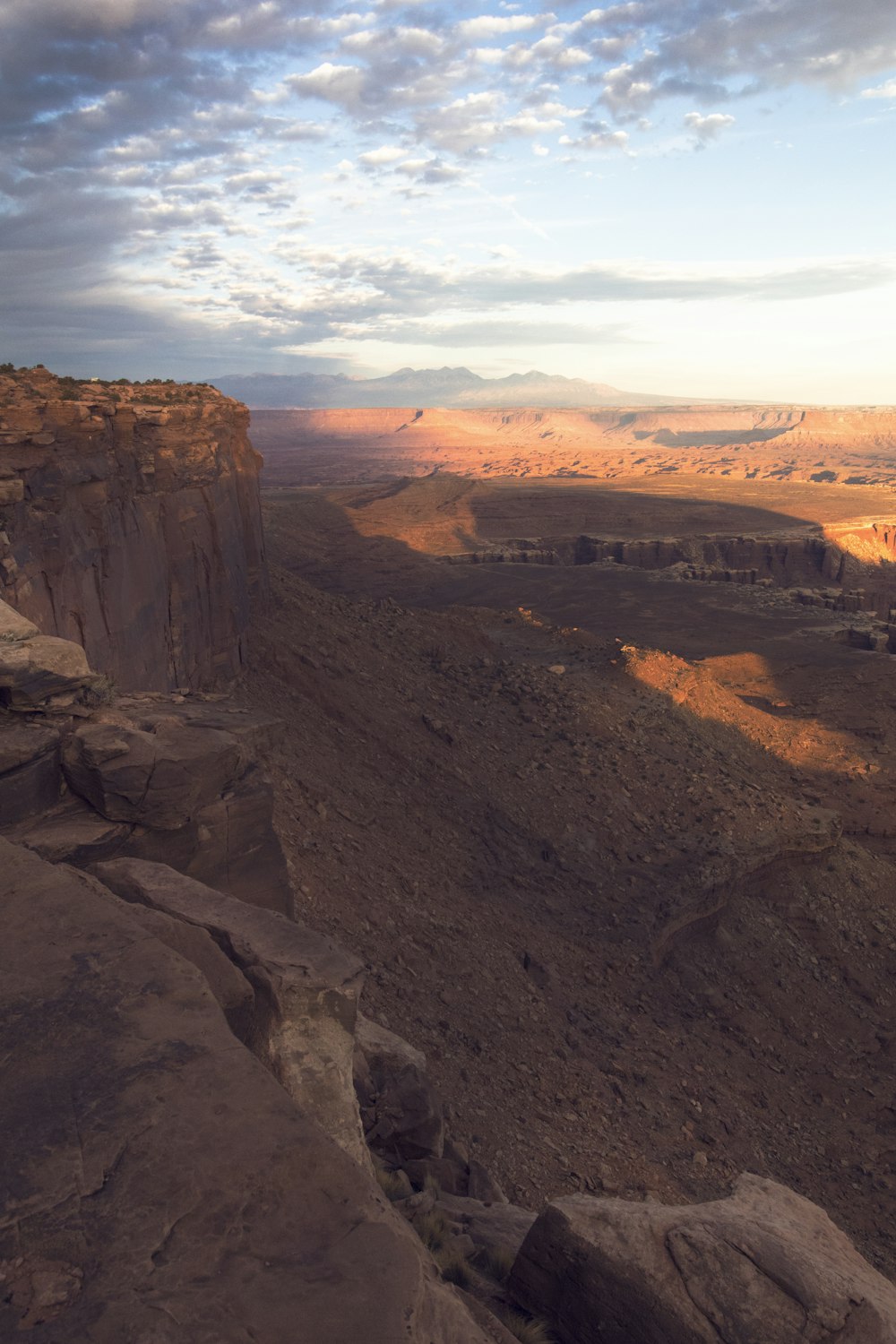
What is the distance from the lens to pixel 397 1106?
725cm

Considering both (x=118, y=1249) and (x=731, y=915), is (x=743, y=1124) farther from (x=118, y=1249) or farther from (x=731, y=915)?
(x=118, y=1249)

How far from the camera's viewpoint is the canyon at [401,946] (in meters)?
3.68

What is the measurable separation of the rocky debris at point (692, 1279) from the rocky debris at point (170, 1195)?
1.49 metres

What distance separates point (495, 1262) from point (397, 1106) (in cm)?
172

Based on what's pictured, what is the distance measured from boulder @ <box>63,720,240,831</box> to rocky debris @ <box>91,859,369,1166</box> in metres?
0.97

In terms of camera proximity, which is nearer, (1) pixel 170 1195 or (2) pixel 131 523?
(1) pixel 170 1195

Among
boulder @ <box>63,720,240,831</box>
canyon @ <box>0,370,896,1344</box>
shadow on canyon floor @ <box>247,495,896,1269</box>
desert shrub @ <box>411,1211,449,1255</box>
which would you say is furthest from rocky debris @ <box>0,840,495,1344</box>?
shadow on canyon floor @ <box>247,495,896,1269</box>

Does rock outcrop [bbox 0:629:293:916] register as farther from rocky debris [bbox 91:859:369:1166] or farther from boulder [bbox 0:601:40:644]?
rocky debris [bbox 91:859:369:1166]

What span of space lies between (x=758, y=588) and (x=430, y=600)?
16.6 meters

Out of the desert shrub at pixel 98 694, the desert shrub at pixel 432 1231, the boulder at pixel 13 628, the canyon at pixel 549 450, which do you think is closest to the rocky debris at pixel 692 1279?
the desert shrub at pixel 432 1231

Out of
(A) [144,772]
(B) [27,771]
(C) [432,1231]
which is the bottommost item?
(C) [432,1231]

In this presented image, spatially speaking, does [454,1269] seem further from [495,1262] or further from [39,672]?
[39,672]

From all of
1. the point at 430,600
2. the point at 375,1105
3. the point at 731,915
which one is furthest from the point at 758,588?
the point at 375,1105

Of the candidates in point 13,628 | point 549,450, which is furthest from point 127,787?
point 549,450
